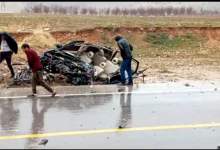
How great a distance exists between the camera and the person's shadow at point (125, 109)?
9.12m

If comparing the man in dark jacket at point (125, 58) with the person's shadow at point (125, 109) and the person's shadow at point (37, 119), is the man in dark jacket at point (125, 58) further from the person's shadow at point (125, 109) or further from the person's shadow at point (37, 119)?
the person's shadow at point (37, 119)

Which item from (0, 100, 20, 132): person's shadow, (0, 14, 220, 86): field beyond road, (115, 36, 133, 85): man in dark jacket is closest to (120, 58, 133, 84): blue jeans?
(115, 36, 133, 85): man in dark jacket

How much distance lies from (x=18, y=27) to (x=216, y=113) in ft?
67.5

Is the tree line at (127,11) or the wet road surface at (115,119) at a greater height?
the tree line at (127,11)

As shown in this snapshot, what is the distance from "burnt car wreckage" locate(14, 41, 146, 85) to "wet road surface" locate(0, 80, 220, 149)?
0.91 meters

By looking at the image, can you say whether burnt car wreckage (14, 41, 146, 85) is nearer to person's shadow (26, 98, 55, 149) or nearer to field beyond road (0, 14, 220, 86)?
person's shadow (26, 98, 55, 149)

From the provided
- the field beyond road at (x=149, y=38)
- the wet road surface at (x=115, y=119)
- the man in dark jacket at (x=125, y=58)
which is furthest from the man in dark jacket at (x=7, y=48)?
the field beyond road at (x=149, y=38)

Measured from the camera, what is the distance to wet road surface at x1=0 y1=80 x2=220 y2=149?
25.9ft

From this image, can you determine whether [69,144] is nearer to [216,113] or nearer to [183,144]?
[183,144]

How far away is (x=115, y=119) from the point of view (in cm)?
938

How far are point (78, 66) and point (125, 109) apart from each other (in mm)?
3718

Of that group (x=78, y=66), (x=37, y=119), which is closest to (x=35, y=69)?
(x=78, y=66)

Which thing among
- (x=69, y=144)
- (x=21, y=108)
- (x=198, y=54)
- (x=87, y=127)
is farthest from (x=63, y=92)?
(x=198, y=54)

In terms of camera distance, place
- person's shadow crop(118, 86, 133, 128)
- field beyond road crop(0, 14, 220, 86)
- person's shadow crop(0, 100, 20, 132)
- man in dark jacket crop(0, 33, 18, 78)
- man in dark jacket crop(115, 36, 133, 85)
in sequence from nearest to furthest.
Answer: person's shadow crop(0, 100, 20, 132)
person's shadow crop(118, 86, 133, 128)
man in dark jacket crop(115, 36, 133, 85)
man in dark jacket crop(0, 33, 18, 78)
field beyond road crop(0, 14, 220, 86)
